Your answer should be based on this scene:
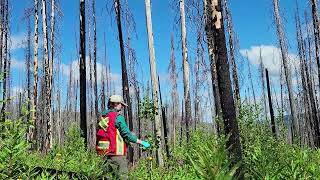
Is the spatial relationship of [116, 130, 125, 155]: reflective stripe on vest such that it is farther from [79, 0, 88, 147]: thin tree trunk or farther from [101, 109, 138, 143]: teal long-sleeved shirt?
[79, 0, 88, 147]: thin tree trunk

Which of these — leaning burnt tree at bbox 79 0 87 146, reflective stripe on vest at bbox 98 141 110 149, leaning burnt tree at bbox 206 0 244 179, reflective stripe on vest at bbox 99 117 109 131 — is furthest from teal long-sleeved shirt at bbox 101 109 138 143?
leaning burnt tree at bbox 79 0 87 146

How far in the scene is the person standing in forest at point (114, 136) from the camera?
244 inches

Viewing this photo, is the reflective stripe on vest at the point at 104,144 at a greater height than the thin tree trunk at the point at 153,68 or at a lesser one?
lesser

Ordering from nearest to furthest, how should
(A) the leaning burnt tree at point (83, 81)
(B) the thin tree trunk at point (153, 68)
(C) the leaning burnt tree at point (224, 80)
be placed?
(C) the leaning burnt tree at point (224, 80), (B) the thin tree trunk at point (153, 68), (A) the leaning burnt tree at point (83, 81)

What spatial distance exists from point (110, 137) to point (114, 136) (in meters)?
0.07

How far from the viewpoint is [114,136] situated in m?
6.21

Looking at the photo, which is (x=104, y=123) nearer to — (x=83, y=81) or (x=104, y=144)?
(x=104, y=144)

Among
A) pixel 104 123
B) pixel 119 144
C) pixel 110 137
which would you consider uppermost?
pixel 104 123

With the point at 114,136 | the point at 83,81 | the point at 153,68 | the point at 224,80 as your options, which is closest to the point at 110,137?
the point at 114,136

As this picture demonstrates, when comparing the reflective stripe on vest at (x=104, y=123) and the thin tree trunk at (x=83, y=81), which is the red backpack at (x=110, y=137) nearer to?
the reflective stripe on vest at (x=104, y=123)

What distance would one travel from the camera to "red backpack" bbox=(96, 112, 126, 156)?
6215 millimetres

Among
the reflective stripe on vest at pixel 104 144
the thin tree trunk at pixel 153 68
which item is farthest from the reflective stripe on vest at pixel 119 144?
the thin tree trunk at pixel 153 68

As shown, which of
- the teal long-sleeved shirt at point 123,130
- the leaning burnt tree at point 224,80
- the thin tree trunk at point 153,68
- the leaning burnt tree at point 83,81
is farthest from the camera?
the leaning burnt tree at point 83,81

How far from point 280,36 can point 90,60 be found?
666 inches
